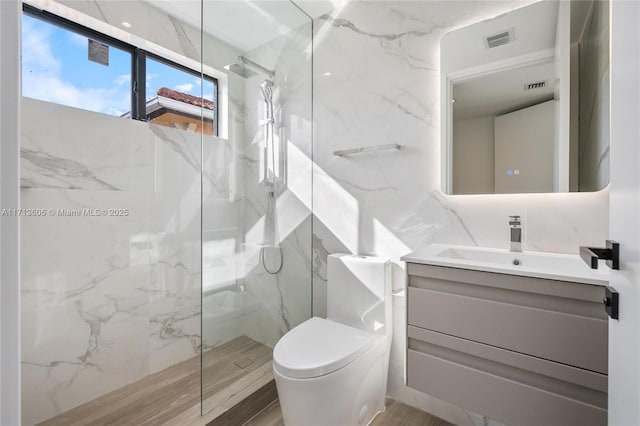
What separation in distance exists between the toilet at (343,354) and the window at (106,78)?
1214 mm

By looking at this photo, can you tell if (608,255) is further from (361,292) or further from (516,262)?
(361,292)

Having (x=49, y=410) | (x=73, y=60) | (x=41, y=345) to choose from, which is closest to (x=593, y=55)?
(x=73, y=60)

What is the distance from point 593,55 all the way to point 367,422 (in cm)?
206

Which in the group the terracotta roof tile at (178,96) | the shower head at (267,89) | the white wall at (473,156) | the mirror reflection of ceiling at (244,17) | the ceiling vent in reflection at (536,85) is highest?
the mirror reflection of ceiling at (244,17)

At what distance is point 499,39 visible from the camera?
1551 mm

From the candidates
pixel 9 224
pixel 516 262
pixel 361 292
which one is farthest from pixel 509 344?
pixel 9 224

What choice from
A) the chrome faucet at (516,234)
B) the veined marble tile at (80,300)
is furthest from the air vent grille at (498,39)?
the veined marble tile at (80,300)

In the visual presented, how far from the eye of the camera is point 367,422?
5.37 ft

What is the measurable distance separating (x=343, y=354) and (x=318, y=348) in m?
0.13

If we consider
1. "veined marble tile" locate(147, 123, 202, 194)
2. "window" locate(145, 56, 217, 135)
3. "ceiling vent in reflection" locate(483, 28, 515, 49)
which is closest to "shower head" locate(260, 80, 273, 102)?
"window" locate(145, 56, 217, 135)

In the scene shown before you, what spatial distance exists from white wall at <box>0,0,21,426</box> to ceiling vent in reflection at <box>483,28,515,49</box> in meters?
1.84

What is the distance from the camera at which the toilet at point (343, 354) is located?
1327mm

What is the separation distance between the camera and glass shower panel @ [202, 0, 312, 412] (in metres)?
1.71

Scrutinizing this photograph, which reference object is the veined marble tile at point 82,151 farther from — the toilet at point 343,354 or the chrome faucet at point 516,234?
the chrome faucet at point 516,234
